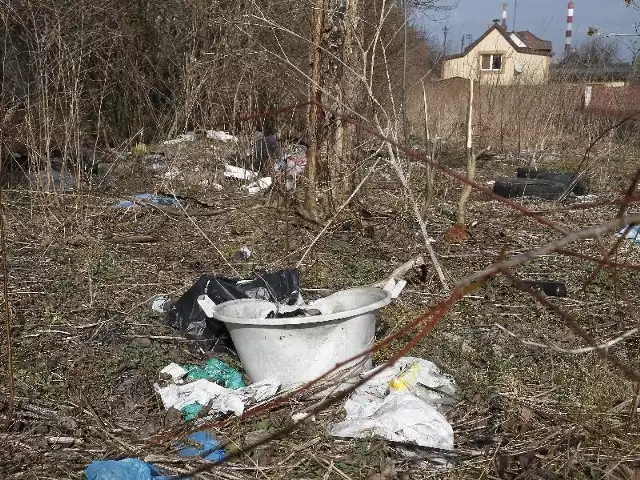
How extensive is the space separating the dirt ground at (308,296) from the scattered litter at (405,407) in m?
0.06

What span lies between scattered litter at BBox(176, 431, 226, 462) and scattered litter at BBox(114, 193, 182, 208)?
354cm

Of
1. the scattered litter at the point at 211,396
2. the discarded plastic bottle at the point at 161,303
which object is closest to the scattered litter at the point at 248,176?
the discarded plastic bottle at the point at 161,303

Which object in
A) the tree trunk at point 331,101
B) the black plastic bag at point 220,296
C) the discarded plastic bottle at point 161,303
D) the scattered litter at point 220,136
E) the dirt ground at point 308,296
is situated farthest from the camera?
the scattered litter at point 220,136

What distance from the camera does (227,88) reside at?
27.3ft

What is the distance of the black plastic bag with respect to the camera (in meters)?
3.40

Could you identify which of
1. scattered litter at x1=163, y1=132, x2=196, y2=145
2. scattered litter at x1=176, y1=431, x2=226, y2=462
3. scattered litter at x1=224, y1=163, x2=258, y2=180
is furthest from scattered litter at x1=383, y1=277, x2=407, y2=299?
scattered litter at x1=163, y1=132, x2=196, y2=145

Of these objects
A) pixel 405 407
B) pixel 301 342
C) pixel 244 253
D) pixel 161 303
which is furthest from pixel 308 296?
pixel 405 407

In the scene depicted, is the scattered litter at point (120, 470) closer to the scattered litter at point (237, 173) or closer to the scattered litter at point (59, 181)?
the scattered litter at point (59, 181)

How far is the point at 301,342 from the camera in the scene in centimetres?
279

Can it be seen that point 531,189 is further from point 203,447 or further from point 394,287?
point 203,447

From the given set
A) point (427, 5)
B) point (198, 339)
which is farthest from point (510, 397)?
point (427, 5)

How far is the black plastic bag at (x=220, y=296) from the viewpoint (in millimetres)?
3398

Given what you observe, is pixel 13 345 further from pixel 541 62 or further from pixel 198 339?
pixel 541 62

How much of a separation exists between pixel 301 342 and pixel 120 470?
0.89 m
